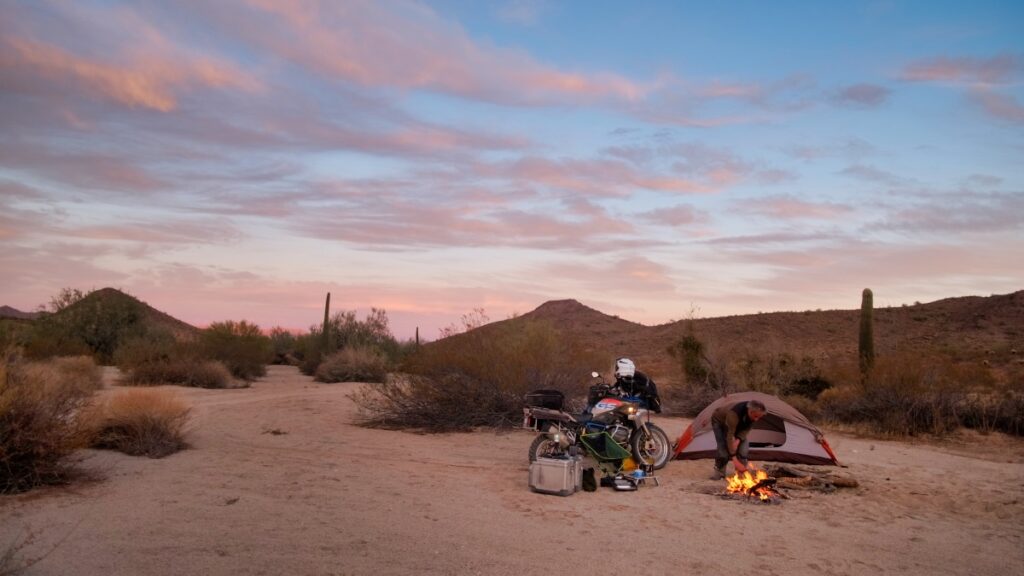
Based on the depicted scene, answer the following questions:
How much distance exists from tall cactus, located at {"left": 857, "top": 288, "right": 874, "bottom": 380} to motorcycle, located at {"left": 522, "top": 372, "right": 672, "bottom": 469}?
35.2 ft

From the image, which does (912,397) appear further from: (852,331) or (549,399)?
(852,331)

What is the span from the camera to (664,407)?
72.1ft

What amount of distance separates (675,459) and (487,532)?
6018 millimetres

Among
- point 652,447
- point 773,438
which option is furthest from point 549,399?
point 773,438

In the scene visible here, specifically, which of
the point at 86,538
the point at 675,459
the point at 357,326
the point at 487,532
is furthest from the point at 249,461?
the point at 357,326

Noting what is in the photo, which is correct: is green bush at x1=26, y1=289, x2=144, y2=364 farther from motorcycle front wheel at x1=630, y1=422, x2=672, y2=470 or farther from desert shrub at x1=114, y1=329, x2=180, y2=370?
motorcycle front wheel at x1=630, y1=422, x2=672, y2=470

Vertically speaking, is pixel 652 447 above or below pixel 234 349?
below

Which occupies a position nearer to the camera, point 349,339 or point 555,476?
point 555,476

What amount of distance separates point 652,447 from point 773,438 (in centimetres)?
245

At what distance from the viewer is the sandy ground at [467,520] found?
7.33 m

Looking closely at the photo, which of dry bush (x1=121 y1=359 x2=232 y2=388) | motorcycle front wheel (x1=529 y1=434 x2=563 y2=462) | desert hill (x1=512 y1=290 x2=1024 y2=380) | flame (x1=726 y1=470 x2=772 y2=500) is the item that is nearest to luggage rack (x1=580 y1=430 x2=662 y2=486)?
motorcycle front wheel (x1=529 y1=434 x2=563 y2=462)

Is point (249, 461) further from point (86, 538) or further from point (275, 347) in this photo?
point (275, 347)

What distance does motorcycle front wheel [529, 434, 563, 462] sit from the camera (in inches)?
453

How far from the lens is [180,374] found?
2692 centimetres
